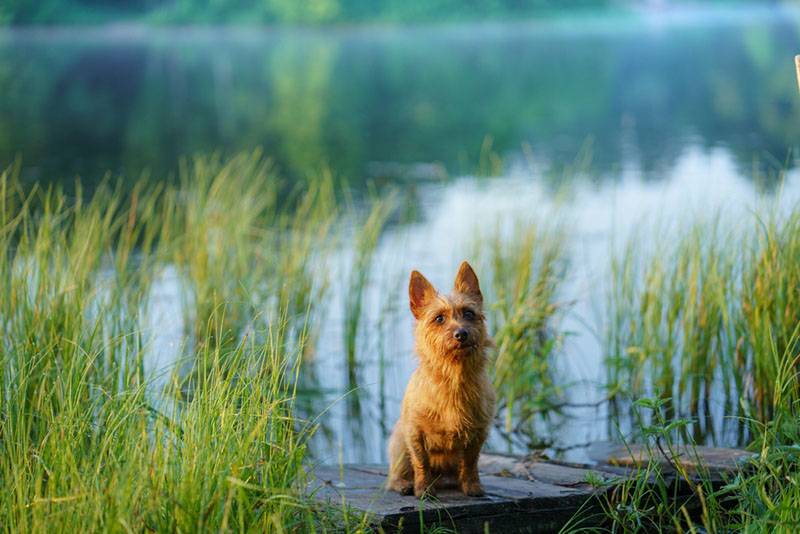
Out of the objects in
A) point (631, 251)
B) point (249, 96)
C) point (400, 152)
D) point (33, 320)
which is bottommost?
point (33, 320)

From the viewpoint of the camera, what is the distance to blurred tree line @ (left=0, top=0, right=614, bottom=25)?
47678 mm

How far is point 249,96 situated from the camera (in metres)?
25.5

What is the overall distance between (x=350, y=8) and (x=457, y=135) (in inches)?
1253

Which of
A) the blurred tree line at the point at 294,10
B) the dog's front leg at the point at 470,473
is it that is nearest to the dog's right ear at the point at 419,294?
the dog's front leg at the point at 470,473

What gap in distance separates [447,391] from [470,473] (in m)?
0.36

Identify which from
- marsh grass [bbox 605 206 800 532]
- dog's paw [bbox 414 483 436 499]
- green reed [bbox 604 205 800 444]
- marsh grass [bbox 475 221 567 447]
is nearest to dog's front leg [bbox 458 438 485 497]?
dog's paw [bbox 414 483 436 499]

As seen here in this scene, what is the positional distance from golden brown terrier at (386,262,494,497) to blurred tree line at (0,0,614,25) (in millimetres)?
44414

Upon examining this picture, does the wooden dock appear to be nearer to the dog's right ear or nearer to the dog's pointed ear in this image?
the dog's right ear

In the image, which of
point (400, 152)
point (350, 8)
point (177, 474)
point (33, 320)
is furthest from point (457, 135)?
point (350, 8)

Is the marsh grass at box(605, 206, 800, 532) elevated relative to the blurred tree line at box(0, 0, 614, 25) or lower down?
lower down

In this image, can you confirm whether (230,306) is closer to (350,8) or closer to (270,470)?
(270,470)

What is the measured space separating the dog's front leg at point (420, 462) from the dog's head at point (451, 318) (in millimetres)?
323

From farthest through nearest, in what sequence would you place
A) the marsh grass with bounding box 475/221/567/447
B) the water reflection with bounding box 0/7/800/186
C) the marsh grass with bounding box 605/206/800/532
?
1. the water reflection with bounding box 0/7/800/186
2. the marsh grass with bounding box 475/221/567/447
3. the marsh grass with bounding box 605/206/800/532

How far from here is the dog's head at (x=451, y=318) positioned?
3.91 m
